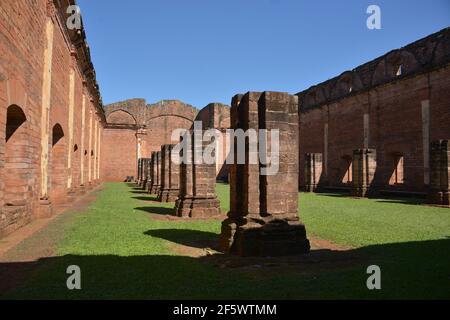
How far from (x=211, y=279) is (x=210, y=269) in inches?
20.7

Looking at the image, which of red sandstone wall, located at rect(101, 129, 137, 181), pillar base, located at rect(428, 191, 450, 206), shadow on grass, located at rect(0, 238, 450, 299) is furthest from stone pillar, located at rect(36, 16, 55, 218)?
red sandstone wall, located at rect(101, 129, 137, 181)

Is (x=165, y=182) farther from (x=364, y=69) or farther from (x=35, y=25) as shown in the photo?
(x=364, y=69)

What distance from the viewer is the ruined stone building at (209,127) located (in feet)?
22.3

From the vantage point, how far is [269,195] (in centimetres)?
625

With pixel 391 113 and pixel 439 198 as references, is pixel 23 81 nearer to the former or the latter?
pixel 439 198

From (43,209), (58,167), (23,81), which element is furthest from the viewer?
(58,167)

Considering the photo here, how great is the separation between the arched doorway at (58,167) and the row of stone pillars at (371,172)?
46.2 ft

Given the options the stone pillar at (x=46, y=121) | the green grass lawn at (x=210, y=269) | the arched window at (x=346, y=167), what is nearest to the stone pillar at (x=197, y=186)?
the green grass lawn at (x=210, y=269)

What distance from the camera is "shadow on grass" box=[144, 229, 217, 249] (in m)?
6.93

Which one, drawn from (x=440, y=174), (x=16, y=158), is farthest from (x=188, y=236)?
(x=440, y=174)

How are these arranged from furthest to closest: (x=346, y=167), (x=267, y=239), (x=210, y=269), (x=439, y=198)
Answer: (x=346, y=167) → (x=439, y=198) → (x=267, y=239) → (x=210, y=269)

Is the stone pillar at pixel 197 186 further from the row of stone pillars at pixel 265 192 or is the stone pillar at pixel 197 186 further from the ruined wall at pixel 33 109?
the row of stone pillars at pixel 265 192

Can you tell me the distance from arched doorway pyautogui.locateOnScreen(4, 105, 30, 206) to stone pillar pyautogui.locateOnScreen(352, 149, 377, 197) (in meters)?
15.9

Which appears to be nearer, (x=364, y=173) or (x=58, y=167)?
(x=58, y=167)
